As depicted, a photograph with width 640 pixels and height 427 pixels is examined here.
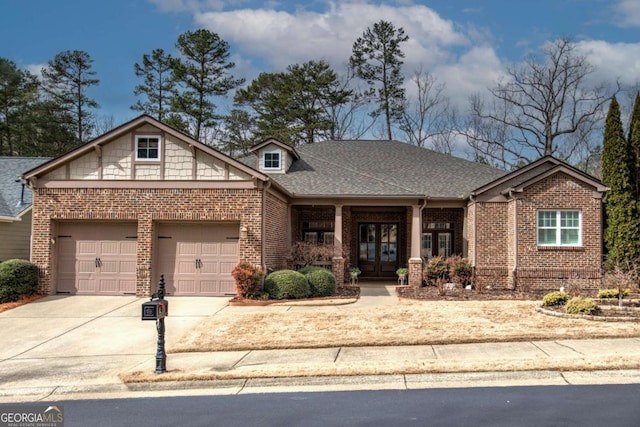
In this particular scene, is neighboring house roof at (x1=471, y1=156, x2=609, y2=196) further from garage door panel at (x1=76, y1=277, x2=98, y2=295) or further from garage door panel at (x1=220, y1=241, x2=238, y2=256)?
garage door panel at (x1=76, y1=277, x2=98, y2=295)

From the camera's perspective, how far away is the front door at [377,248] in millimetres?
22156

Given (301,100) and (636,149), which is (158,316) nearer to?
(636,149)

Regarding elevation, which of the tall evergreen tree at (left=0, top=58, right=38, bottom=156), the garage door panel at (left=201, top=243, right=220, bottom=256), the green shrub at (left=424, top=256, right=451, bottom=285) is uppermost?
the tall evergreen tree at (left=0, top=58, right=38, bottom=156)

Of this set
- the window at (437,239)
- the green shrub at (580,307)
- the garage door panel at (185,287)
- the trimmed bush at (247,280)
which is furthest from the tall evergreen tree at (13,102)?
the green shrub at (580,307)

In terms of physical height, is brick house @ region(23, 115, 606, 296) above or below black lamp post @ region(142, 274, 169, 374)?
above

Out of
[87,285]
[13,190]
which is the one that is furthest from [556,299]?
[13,190]

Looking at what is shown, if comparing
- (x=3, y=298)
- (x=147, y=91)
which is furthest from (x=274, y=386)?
(x=147, y=91)

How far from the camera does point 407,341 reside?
9.83m

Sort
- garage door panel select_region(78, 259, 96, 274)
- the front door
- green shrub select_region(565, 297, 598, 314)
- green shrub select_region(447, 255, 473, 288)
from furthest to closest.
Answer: the front door → green shrub select_region(447, 255, 473, 288) → garage door panel select_region(78, 259, 96, 274) → green shrub select_region(565, 297, 598, 314)

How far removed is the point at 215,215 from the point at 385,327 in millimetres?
6721

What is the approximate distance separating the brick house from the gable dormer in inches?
40.4

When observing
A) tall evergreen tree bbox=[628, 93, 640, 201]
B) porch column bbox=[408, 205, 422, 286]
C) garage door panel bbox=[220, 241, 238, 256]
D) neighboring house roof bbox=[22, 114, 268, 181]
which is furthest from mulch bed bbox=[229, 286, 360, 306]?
tall evergreen tree bbox=[628, 93, 640, 201]

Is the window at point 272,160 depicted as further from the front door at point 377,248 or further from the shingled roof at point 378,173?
the front door at point 377,248

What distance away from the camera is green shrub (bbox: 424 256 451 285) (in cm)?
1811
